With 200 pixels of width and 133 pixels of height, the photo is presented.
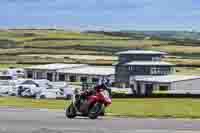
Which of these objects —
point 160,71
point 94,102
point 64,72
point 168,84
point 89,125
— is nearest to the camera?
point 89,125

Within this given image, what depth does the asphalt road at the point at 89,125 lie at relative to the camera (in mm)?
17719

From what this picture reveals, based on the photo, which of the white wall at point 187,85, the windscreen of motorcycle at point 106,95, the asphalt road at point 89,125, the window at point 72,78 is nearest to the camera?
the asphalt road at point 89,125

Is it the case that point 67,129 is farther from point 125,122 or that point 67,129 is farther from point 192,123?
point 192,123

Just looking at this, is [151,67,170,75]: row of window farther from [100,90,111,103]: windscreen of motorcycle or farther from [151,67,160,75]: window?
[100,90,111,103]: windscreen of motorcycle

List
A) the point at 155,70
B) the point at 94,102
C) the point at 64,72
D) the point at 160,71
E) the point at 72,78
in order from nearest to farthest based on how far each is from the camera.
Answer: the point at 94,102
the point at 155,70
the point at 160,71
the point at 64,72
the point at 72,78

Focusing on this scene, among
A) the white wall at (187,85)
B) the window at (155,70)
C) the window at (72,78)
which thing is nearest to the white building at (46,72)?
the window at (72,78)

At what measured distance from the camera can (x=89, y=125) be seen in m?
19.2

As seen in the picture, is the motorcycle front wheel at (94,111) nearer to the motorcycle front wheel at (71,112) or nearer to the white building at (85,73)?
the motorcycle front wheel at (71,112)

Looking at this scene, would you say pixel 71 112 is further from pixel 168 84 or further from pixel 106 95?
pixel 168 84

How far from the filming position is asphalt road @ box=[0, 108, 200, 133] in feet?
58.1

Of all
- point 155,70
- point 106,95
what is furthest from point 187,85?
point 106,95

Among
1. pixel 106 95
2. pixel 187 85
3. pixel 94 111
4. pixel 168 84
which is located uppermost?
pixel 106 95

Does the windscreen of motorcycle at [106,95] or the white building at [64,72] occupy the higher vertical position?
the windscreen of motorcycle at [106,95]

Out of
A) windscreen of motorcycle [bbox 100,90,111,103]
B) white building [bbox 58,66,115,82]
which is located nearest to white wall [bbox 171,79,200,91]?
white building [bbox 58,66,115,82]
